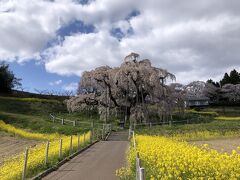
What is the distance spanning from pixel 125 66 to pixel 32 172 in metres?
35.8

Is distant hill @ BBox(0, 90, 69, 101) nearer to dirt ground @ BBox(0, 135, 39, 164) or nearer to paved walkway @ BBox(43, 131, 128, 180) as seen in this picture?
dirt ground @ BBox(0, 135, 39, 164)

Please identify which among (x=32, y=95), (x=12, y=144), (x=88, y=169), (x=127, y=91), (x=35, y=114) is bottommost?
(x=88, y=169)

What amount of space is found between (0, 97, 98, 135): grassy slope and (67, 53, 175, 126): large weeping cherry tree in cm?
430

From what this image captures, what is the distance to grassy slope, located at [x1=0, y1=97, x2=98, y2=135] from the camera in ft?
142

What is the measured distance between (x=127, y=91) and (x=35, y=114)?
16.3 metres

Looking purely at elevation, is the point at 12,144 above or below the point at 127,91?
below

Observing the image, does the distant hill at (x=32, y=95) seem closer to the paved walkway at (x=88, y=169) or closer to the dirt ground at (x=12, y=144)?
the dirt ground at (x=12, y=144)

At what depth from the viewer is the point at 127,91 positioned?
49875mm

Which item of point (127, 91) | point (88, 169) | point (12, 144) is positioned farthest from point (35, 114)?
point (88, 169)

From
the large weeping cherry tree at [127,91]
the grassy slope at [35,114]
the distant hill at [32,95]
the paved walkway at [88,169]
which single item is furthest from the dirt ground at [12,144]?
the distant hill at [32,95]

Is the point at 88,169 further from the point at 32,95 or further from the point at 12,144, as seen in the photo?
the point at 32,95

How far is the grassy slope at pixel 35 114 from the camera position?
1709 inches

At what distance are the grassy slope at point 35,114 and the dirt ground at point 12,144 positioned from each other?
7.23 meters

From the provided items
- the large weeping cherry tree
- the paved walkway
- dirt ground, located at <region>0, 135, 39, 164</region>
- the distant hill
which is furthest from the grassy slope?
the paved walkway
